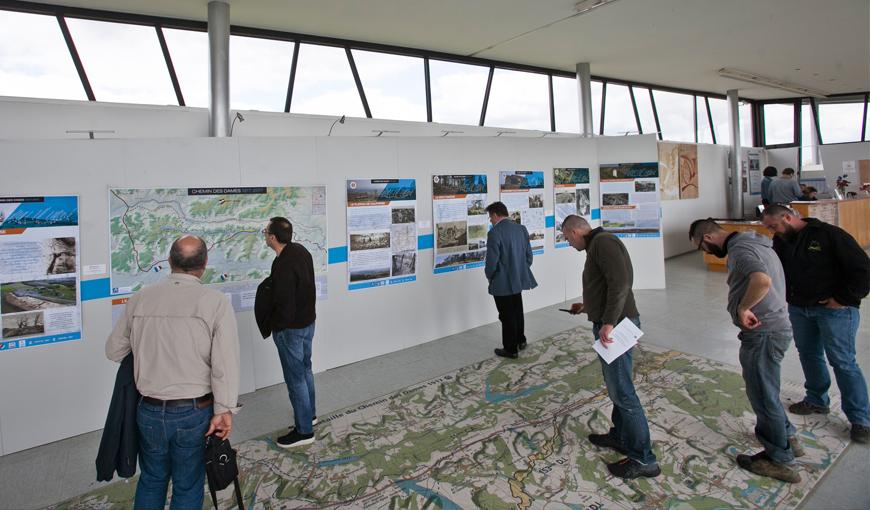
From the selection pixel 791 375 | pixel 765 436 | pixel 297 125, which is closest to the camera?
pixel 765 436

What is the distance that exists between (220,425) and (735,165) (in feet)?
43.8

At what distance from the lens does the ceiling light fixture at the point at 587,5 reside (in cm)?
520

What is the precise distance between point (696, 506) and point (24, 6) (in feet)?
21.6

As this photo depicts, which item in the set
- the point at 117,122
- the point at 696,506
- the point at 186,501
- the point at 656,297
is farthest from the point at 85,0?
the point at 656,297

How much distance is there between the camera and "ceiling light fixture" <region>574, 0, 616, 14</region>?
5.20 meters

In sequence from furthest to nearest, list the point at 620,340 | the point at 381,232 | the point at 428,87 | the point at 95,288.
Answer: the point at 428,87, the point at 381,232, the point at 95,288, the point at 620,340

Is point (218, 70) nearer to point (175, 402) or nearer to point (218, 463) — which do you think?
point (175, 402)

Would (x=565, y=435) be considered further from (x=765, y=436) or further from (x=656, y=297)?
(x=656, y=297)

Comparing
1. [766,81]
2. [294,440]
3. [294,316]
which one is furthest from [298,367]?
[766,81]

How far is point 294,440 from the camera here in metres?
3.23

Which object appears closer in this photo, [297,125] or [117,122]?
[117,122]

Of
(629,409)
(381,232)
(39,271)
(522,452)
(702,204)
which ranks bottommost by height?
(522,452)

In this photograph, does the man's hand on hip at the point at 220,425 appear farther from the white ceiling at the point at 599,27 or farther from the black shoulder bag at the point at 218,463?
the white ceiling at the point at 599,27

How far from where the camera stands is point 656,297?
6.90 m
